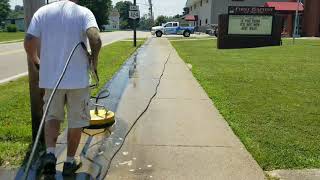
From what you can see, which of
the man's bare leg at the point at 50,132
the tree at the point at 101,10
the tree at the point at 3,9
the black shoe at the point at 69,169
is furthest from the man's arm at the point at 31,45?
the tree at the point at 3,9

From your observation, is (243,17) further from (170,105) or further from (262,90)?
(170,105)

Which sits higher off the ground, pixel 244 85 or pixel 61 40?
pixel 61 40

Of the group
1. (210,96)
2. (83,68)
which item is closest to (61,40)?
(83,68)

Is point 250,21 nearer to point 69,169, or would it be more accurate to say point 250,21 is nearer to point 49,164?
point 69,169

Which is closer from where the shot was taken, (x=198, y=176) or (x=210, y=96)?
(x=198, y=176)

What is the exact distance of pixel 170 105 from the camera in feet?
26.1

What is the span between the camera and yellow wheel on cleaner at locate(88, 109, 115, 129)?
5.87 m

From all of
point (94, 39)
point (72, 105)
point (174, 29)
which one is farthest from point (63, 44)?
point (174, 29)

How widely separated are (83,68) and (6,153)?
5.30ft

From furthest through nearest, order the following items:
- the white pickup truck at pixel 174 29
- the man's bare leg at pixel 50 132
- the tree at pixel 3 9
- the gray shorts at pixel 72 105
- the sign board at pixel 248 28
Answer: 1. the tree at pixel 3 9
2. the white pickup truck at pixel 174 29
3. the sign board at pixel 248 28
4. the man's bare leg at pixel 50 132
5. the gray shorts at pixel 72 105

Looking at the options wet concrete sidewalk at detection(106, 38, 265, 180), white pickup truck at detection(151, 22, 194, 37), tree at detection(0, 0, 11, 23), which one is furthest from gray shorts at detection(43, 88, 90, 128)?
tree at detection(0, 0, 11, 23)

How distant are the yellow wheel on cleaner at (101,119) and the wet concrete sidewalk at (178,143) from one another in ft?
0.78

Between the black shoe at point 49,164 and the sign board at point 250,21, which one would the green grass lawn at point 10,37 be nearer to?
the sign board at point 250,21

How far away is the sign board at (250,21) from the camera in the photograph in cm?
2766
